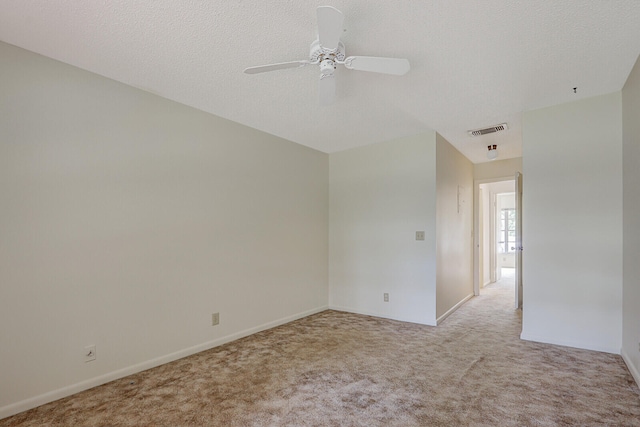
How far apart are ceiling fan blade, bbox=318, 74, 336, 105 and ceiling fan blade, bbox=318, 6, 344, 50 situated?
0.85 feet

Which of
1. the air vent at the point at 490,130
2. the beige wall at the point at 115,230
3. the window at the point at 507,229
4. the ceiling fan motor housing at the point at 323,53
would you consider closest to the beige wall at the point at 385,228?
the air vent at the point at 490,130

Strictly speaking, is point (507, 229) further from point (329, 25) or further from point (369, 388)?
point (329, 25)

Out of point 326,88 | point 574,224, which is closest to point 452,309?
point 574,224

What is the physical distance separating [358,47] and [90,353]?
2.90 metres

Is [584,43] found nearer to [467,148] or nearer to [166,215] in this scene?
[467,148]

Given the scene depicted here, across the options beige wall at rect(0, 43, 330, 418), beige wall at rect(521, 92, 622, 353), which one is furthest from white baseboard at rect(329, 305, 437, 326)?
beige wall at rect(0, 43, 330, 418)

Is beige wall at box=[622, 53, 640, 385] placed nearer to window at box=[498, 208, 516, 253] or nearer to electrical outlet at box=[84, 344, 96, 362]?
electrical outlet at box=[84, 344, 96, 362]

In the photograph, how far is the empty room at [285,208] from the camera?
1974 mm

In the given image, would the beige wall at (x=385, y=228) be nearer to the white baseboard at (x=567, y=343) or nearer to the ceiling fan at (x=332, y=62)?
the white baseboard at (x=567, y=343)

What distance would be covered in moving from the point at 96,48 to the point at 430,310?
402 centimetres

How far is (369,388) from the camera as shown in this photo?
2.34 meters

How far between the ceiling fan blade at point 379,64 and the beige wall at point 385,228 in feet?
7.06

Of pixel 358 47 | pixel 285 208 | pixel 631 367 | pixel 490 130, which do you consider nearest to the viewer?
pixel 358 47

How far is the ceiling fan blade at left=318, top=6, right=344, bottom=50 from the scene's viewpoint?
1.52 meters
